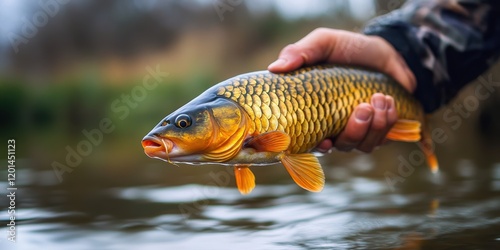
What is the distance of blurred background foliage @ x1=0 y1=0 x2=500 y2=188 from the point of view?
14.3m

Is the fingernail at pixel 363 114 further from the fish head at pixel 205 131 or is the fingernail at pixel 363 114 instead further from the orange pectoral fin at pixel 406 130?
the fish head at pixel 205 131

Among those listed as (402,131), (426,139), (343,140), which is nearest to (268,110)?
(343,140)

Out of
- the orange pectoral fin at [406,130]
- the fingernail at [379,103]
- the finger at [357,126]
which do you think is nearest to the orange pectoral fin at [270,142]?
the finger at [357,126]

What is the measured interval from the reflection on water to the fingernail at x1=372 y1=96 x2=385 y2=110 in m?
0.58

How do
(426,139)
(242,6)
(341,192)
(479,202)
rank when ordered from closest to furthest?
(426,139) → (479,202) → (341,192) → (242,6)

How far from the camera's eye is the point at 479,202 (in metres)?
3.87

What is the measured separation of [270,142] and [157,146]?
1.07 feet

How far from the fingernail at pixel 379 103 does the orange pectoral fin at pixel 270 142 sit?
2.06ft

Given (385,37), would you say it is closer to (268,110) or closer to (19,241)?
(268,110)

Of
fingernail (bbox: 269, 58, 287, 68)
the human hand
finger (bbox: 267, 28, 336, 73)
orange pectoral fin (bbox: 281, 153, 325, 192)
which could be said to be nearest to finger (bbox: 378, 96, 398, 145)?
the human hand

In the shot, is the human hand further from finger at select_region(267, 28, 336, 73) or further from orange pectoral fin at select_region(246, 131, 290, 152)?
orange pectoral fin at select_region(246, 131, 290, 152)

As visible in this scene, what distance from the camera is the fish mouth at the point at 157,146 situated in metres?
2.02

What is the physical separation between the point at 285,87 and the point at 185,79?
45.7ft

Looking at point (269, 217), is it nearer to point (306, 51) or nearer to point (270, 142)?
point (306, 51)
